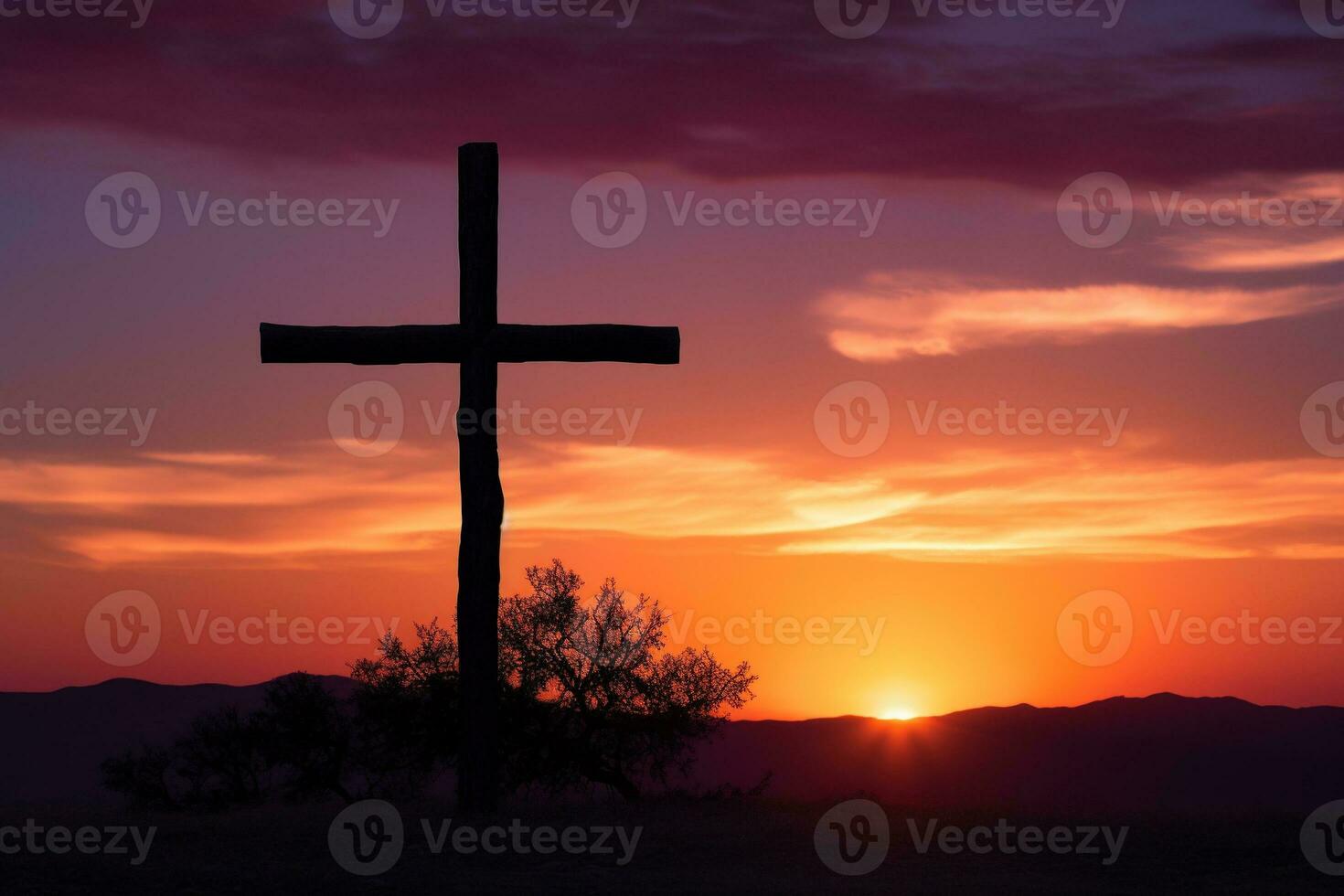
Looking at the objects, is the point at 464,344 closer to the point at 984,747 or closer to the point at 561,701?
the point at 561,701

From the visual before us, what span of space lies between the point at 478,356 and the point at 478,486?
5.43 feet

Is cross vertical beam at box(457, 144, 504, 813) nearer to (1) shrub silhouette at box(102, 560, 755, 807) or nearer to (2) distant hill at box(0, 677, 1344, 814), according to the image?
(1) shrub silhouette at box(102, 560, 755, 807)

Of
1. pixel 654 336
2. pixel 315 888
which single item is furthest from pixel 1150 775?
pixel 315 888

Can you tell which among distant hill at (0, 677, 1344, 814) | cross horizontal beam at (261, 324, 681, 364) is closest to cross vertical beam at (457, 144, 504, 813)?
cross horizontal beam at (261, 324, 681, 364)

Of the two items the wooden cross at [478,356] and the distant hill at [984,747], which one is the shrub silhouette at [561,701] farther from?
the distant hill at [984,747]

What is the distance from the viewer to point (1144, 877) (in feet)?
46.9

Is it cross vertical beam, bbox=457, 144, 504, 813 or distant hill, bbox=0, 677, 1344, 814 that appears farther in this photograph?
distant hill, bbox=0, 677, 1344, 814

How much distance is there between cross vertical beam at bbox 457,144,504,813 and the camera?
57.1 ft

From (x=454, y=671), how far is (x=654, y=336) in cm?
700

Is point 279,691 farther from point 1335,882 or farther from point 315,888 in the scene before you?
point 1335,882

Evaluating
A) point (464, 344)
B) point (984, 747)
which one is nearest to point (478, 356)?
point (464, 344)

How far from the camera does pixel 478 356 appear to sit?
58.7ft

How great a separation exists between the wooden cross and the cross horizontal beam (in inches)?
0.5

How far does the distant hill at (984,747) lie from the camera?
223 feet
